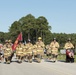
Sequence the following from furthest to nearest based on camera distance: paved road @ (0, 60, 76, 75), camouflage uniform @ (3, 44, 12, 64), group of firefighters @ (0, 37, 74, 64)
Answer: group of firefighters @ (0, 37, 74, 64), camouflage uniform @ (3, 44, 12, 64), paved road @ (0, 60, 76, 75)

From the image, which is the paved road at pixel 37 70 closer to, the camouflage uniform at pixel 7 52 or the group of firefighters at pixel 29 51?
the camouflage uniform at pixel 7 52

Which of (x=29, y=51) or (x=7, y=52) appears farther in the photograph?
(x=29, y=51)

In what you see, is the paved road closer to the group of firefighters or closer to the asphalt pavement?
the asphalt pavement

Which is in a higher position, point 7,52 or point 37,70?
point 7,52

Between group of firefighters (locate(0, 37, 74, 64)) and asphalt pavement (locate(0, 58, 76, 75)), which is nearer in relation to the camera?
asphalt pavement (locate(0, 58, 76, 75))

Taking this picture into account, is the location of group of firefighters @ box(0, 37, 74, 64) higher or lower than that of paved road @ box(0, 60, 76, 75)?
higher

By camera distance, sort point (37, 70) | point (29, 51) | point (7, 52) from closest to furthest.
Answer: point (37, 70) → point (7, 52) → point (29, 51)

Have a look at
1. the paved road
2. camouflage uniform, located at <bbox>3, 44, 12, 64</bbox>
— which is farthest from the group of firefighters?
the paved road

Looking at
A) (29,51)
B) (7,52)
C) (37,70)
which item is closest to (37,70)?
(37,70)

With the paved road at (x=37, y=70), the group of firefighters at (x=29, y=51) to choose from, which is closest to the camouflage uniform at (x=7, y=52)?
the group of firefighters at (x=29, y=51)

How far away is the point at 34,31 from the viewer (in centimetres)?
10619

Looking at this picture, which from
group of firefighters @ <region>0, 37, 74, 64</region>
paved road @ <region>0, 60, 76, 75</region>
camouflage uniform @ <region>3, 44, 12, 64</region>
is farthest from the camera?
group of firefighters @ <region>0, 37, 74, 64</region>

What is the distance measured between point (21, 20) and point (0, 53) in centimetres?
8915

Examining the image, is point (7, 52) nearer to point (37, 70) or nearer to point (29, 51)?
point (29, 51)
